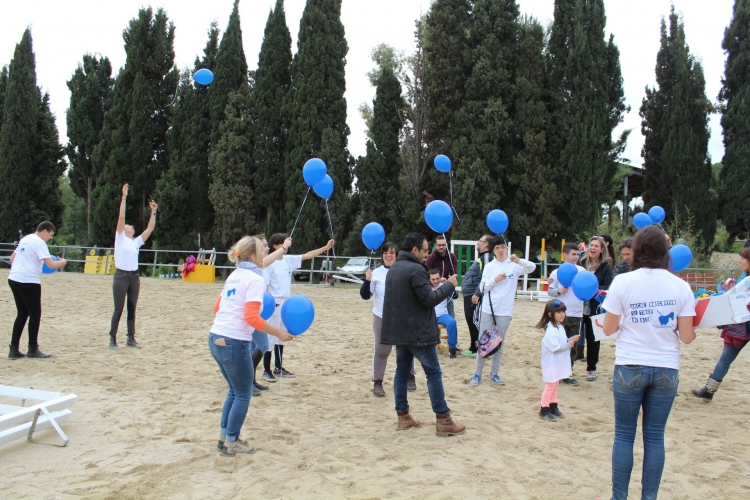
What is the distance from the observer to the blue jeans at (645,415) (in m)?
3.18

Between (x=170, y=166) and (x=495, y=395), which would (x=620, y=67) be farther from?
(x=495, y=395)

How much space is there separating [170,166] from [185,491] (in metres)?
23.7

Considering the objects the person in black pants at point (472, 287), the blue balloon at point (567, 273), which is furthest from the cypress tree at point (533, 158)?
the blue balloon at point (567, 273)

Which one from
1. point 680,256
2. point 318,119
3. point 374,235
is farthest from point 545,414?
point 318,119

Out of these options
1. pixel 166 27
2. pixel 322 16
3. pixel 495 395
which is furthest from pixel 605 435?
pixel 166 27

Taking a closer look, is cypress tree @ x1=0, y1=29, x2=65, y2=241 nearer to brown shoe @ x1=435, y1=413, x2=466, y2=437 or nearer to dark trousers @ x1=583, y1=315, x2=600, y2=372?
dark trousers @ x1=583, y1=315, x2=600, y2=372

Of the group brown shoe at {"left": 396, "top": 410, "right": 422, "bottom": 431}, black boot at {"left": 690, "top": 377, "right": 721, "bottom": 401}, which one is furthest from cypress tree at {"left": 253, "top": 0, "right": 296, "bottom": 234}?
brown shoe at {"left": 396, "top": 410, "right": 422, "bottom": 431}

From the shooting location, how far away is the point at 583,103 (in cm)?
2144

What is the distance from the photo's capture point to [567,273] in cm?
632

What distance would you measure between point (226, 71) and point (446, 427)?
23.8 m

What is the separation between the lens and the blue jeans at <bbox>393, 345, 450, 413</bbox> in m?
4.72

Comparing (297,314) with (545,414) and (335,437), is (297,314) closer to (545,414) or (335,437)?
(335,437)

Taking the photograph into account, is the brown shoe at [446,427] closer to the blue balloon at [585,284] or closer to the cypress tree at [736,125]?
the blue balloon at [585,284]

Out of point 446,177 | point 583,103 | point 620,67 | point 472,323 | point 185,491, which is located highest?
point 620,67
